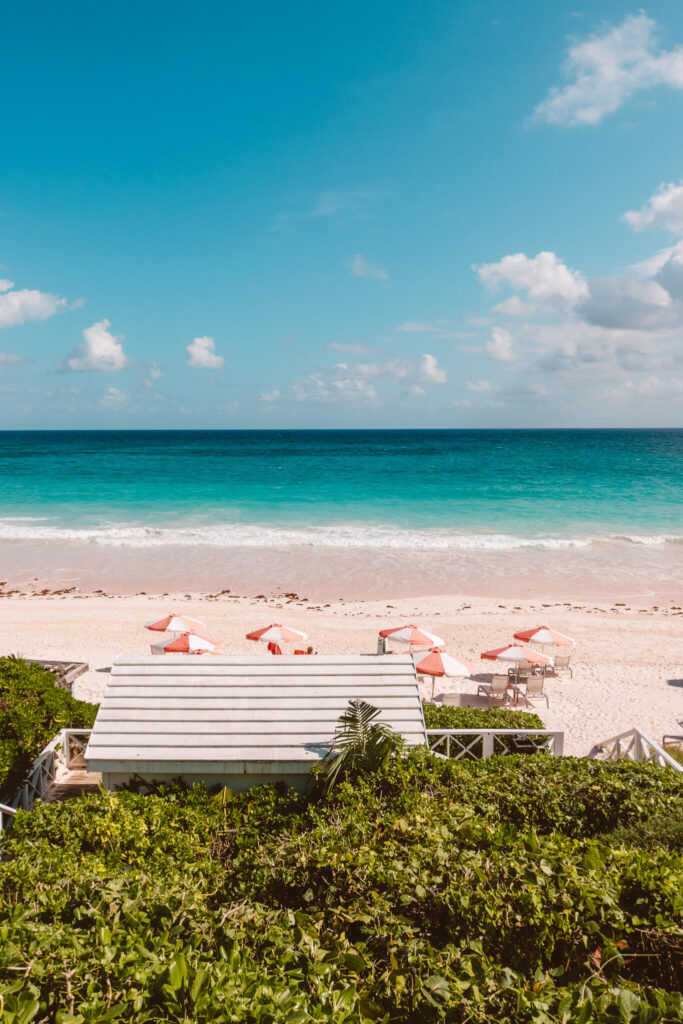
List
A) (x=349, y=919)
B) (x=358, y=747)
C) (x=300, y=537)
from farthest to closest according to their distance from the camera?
(x=300, y=537) < (x=358, y=747) < (x=349, y=919)

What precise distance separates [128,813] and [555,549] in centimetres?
3163

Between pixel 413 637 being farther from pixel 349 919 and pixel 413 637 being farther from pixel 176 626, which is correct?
pixel 349 919

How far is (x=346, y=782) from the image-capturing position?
22.7 ft

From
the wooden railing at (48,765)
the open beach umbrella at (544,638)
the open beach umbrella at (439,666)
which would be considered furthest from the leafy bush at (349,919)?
the open beach umbrella at (544,638)

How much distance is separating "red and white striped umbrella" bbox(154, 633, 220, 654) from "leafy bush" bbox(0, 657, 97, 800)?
4.57 meters

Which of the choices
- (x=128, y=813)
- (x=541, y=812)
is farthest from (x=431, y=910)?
(x=128, y=813)

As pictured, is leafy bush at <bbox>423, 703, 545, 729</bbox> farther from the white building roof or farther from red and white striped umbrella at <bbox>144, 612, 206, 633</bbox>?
red and white striped umbrella at <bbox>144, 612, 206, 633</bbox>

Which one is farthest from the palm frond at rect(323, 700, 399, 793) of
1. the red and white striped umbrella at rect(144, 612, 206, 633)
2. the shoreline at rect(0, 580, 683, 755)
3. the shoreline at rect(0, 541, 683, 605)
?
the shoreline at rect(0, 541, 683, 605)

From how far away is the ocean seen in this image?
31.8m

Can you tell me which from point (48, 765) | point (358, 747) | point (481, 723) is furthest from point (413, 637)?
point (48, 765)

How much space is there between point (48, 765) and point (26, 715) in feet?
2.89

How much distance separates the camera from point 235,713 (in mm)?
8375

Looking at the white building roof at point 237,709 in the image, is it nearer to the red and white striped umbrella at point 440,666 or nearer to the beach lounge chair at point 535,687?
the red and white striped umbrella at point 440,666

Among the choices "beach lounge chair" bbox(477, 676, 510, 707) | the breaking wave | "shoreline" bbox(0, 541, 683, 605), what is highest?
the breaking wave
